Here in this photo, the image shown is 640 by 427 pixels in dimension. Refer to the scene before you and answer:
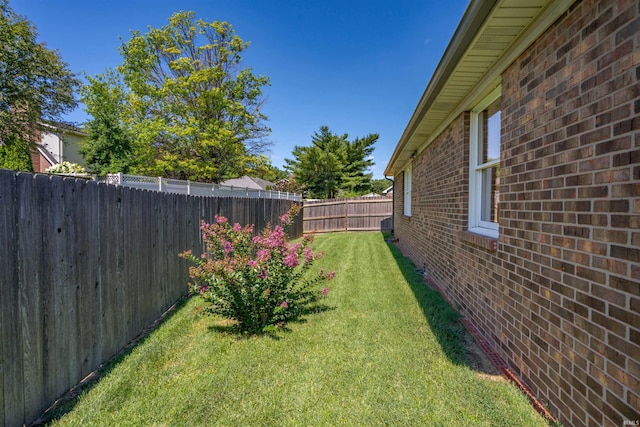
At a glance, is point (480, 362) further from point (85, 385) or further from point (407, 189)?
point (407, 189)

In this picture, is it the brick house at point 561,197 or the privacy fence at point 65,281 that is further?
the privacy fence at point 65,281

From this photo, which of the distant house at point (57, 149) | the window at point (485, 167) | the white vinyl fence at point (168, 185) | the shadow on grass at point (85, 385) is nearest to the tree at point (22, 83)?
the distant house at point (57, 149)

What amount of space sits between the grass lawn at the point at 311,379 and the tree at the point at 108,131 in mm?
19185

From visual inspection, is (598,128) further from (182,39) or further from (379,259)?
(182,39)

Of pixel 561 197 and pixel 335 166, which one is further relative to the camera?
pixel 335 166

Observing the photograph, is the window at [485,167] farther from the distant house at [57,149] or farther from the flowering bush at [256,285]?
the distant house at [57,149]

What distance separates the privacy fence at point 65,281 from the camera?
188 centimetres

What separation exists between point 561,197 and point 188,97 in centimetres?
1875

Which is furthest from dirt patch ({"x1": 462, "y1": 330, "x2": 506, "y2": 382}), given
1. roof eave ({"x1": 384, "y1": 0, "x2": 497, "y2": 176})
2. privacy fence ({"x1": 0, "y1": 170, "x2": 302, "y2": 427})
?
privacy fence ({"x1": 0, "y1": 170, "x2": 302, "y2": 427})

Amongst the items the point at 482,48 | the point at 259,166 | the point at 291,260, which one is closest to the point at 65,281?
the point at 291,260

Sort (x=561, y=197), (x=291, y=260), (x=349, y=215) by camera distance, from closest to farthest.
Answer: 1. (x=561, y=197)
2. (x=291, y=260)
3. (x=349, y=215)

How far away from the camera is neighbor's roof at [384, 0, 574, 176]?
2080 mm

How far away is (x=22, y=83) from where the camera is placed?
45.8ft

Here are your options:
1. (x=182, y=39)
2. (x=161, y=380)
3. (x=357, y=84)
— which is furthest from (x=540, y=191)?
(x=182, y=39)
